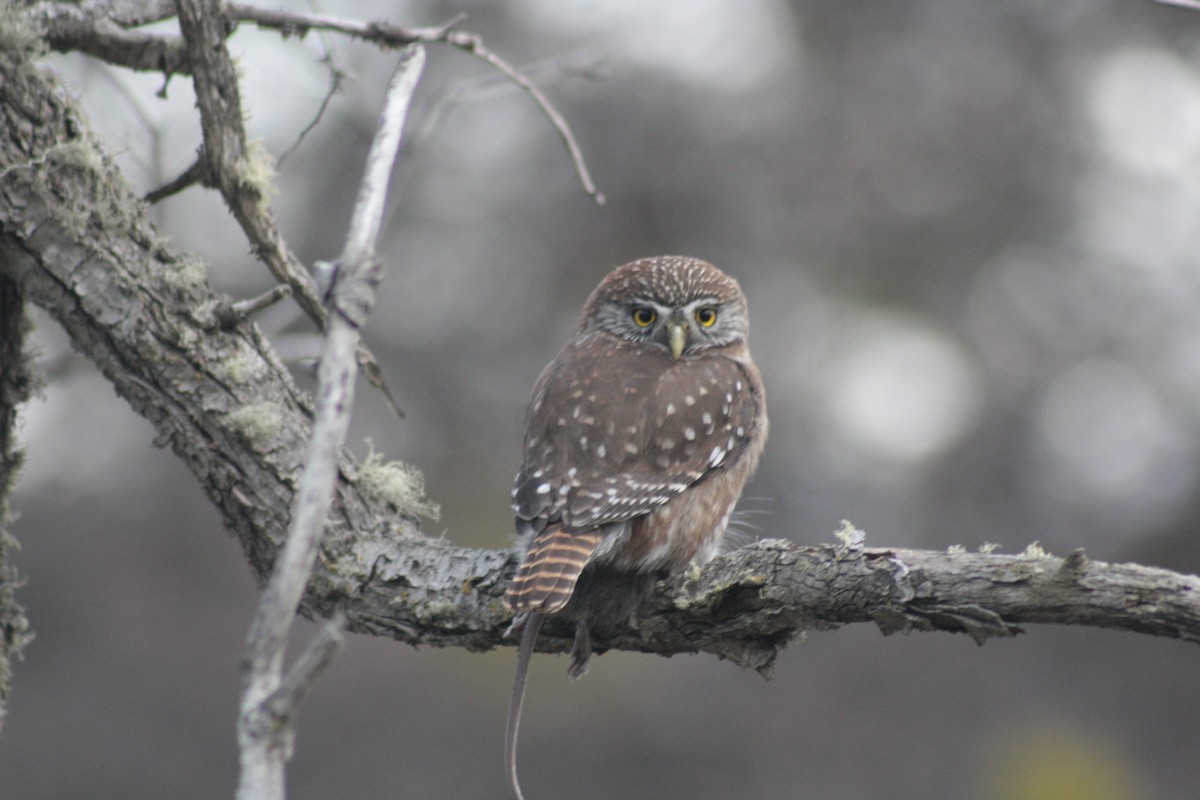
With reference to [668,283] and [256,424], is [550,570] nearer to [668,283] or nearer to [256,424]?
[256,424]

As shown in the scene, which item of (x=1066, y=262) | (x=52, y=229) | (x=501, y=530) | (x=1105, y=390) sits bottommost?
(x=52, y=229)

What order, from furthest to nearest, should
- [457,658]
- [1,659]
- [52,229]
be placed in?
1. [457,658]
2. [1,659]
3. [52,229]

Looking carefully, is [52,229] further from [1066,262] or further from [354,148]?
[1066,262]

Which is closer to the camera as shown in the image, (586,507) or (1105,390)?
(586,507)

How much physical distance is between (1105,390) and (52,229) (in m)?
9.15

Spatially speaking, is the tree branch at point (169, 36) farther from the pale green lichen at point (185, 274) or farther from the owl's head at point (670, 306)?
the owl's head at point (670, 306)

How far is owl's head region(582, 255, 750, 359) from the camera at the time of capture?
4043mm

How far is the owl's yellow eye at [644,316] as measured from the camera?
4088 mm

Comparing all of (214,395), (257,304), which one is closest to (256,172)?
(257,304)

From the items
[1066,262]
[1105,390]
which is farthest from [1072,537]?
[1066,262]

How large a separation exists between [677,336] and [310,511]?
8.17 ft

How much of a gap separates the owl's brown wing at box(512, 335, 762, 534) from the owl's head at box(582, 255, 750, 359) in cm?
22

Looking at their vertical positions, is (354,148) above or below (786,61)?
below

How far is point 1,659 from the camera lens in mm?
3164
